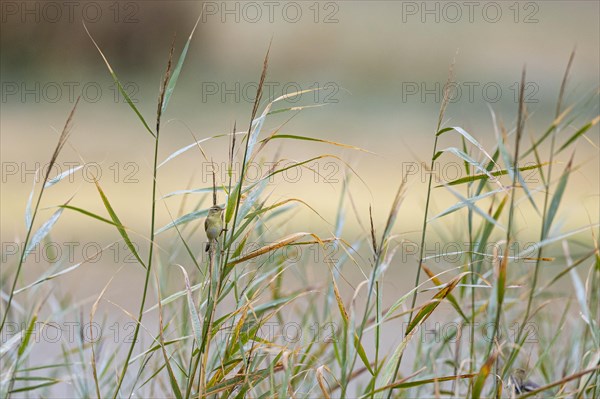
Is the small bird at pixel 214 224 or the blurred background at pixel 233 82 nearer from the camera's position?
the small bird at pixel 214 224

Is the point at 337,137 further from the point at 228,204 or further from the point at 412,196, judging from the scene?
the point at 228,204

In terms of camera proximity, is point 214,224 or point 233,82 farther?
point 233,82

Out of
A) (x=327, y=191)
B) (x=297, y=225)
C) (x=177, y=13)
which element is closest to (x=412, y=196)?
(x=327, y=191)

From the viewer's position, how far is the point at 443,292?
33.8 inches

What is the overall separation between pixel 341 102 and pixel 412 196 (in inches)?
34.1

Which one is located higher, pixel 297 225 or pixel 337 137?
pixel 337 137

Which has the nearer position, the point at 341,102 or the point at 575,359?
the point at 575,359

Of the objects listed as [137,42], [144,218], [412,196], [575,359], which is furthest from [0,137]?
[575,359]

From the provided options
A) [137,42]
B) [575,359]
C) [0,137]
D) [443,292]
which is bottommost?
[575,359]

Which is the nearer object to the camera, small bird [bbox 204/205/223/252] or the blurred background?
small bird [bbox 204/205/223/252]

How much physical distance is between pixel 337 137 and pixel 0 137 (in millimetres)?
1808

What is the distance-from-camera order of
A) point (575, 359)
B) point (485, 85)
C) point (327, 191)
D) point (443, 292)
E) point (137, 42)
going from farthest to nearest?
1. point (137, 42)
2. point (485, 85)
3. point (327, 191)
4. point (575, 359)
5. point (443, 292)

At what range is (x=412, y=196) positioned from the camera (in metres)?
4.41

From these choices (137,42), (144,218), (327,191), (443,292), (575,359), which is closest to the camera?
(443,292)
